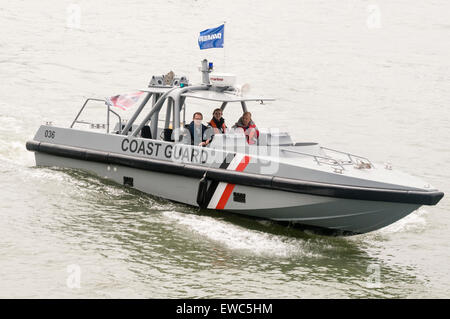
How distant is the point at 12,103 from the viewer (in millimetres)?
20078

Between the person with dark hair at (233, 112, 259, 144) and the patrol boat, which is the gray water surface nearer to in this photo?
the patrol boat

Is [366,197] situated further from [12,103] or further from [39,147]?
[12,103]

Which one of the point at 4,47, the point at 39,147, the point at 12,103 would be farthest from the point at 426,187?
the point at 4,47

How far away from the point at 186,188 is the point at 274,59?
15.9m

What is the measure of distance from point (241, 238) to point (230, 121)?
9856mm

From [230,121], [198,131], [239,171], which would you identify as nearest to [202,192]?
[239,171]

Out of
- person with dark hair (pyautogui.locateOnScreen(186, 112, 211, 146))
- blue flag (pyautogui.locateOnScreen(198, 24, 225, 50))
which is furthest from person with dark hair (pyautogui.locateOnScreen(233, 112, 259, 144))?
blue flag (pyautogui.locateOnScreen(198, 24, 225, 50))

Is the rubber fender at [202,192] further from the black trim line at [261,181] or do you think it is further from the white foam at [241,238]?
the white foam at [241,238]

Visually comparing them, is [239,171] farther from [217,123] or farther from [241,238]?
[217,123]

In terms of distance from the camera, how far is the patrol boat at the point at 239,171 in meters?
9.49

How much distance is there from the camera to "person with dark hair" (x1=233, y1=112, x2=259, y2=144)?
435 inches

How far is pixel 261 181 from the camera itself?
10039 millimetres

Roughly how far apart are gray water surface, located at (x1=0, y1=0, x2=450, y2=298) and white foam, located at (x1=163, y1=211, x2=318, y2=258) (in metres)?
0.03

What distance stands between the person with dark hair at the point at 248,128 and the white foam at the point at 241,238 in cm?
138
